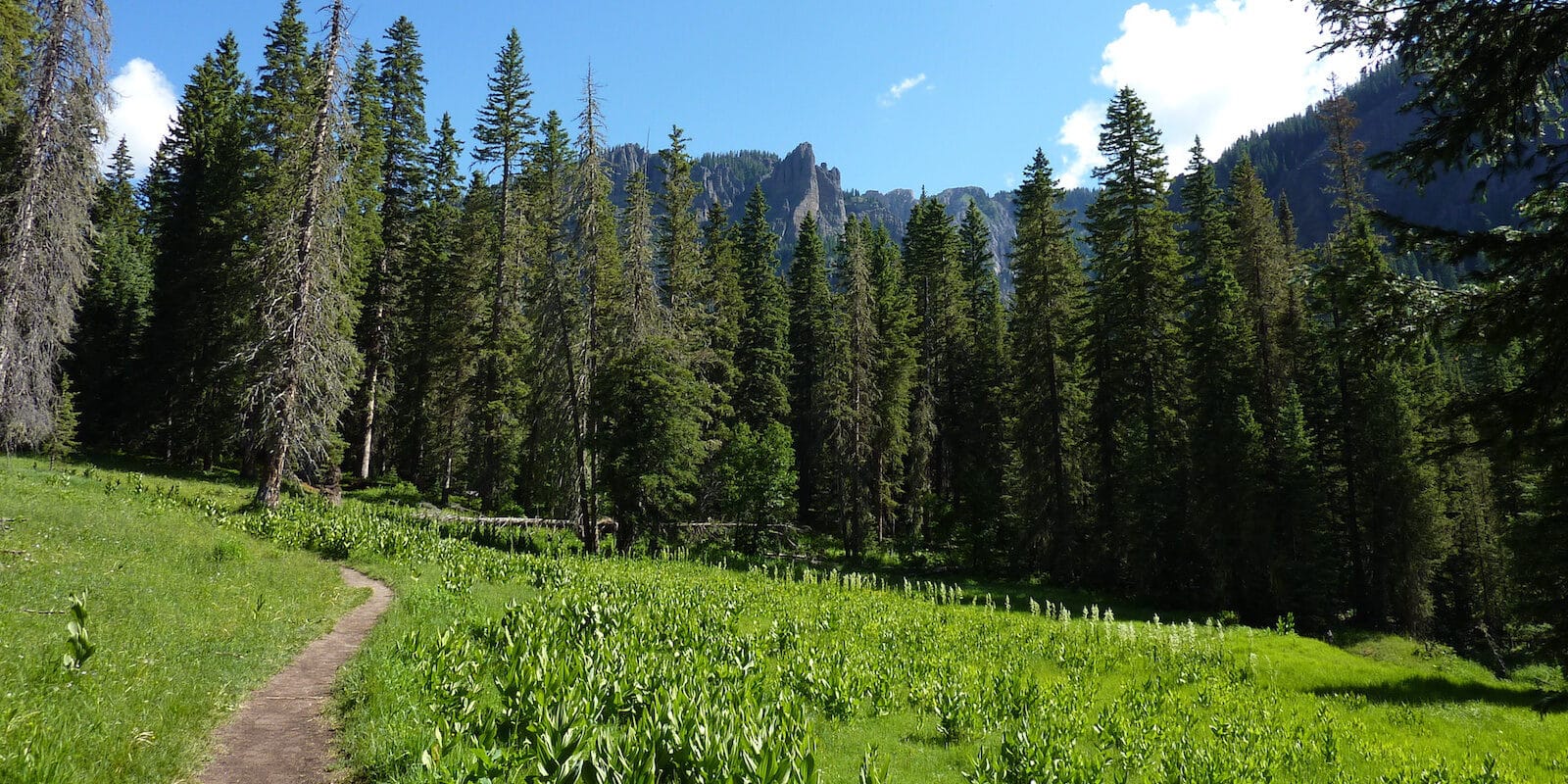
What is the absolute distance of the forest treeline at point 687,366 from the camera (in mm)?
20875

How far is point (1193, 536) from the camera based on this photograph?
90.4 ft

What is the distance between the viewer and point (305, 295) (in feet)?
65.0

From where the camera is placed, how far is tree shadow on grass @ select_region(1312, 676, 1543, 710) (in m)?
Answer: 13.1

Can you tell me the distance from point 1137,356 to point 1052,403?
13.6 feet

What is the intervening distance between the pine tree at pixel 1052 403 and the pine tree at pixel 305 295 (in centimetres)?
2646

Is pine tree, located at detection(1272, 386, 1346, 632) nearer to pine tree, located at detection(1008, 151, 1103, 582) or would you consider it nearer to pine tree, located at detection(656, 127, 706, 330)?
pine tree, located at detection(1008, 151, 1103, 582)

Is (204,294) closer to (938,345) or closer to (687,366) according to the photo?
(687,366)

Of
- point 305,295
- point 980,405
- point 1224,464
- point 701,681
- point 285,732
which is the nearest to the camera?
point 285,732

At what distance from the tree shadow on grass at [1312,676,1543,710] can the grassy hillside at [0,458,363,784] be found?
Result: 58.1 ft

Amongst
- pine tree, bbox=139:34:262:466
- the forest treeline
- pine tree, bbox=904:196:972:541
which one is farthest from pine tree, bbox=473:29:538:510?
pine tree, bbox=904:196:972:541

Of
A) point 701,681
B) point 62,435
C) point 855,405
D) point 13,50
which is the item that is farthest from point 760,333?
point 701,681

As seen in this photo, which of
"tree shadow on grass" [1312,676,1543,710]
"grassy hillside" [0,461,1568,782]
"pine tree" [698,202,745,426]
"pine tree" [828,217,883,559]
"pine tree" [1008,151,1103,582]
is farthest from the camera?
"pine tree" [698,202,745,426]

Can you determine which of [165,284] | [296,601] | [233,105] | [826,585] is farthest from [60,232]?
[233,105]

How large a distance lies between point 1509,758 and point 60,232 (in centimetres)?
3156
